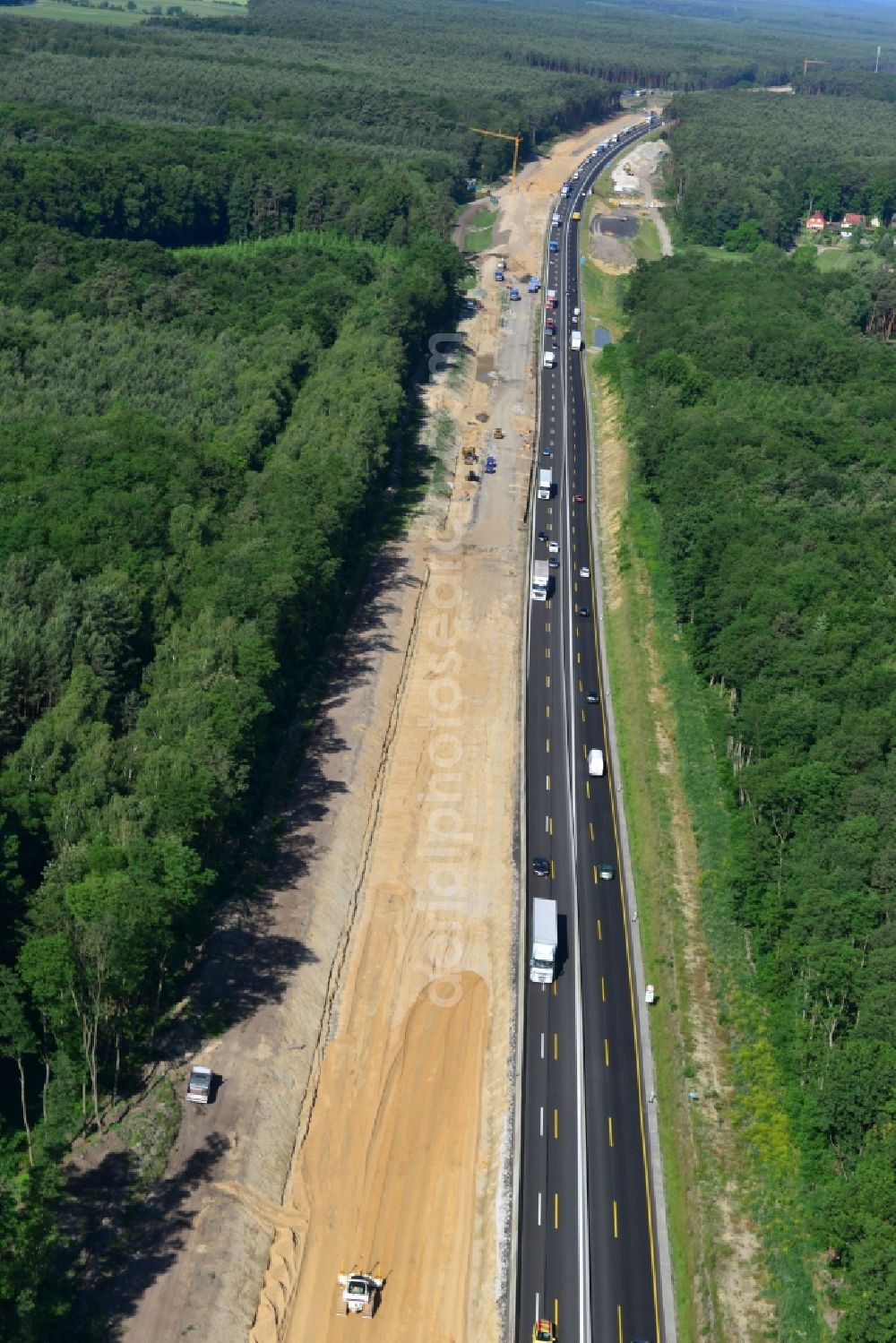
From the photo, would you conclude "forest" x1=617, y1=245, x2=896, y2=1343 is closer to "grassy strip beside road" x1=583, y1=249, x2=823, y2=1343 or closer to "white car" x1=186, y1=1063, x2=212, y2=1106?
"grassy strip beside road" x1=583, y1=249, x2=823, y2=1343

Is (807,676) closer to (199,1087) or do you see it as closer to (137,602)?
(137,602)

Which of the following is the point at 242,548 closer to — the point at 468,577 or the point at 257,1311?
the point at 468,577

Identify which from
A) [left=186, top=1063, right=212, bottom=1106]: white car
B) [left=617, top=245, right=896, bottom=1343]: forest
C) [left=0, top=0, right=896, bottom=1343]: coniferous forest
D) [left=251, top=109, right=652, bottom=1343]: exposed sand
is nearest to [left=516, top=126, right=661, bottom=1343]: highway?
[left=251, top=109, right=652, bottom=1343]: exposed sand

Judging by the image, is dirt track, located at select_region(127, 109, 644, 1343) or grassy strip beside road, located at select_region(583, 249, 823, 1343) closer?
dirt track, located at select_region(127, 109, 644, 1343)

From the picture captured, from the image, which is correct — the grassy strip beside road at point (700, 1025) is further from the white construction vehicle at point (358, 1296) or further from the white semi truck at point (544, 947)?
the white construction vehicle at point (358, 1296)

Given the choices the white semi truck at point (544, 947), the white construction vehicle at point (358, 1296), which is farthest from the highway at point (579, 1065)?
the white construction vehicle at point (358, 1296)

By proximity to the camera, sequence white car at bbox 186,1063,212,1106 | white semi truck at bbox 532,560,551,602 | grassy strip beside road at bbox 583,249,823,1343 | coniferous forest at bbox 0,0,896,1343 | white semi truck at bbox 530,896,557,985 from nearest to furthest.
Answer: grassy strip beside road at bbox 583,249,823,1343, coniferous forest at bbox 0,0,896,1343, white car at bbox 186,1063,212,1106, white semi truck at bbox 530,896,557,985, white semi truck at bbox 532,560,551,602
